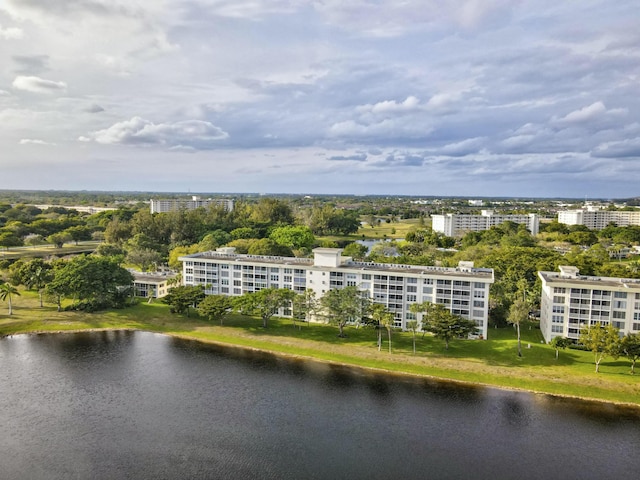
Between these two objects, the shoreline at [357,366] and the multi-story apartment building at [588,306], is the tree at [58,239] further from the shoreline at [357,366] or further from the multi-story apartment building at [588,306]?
the multi-story apartment building at [588,306]

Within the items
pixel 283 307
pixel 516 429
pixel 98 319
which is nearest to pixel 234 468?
pixel 516 429

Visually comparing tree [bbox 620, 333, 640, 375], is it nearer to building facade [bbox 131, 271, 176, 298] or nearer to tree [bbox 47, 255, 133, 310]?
building facade [bbox 131, 271, 176, 298]

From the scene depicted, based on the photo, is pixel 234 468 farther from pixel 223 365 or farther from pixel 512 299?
pixel 512 299

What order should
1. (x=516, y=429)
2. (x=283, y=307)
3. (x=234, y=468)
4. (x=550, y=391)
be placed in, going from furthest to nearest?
(x=283, y=307), (x=550, y=391), (x=516, y=429), (x=234, y=468)

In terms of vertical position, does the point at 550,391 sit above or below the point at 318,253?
below

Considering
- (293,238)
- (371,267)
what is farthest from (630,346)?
(293,238)

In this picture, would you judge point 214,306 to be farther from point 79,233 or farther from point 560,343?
point 79,233

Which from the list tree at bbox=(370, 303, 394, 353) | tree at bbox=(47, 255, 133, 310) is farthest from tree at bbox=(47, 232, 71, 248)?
tree at bbox=(370, 303, 394, 353)

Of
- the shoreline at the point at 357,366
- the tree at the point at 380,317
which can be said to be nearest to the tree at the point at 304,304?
the shoreline at the point at 357,366
